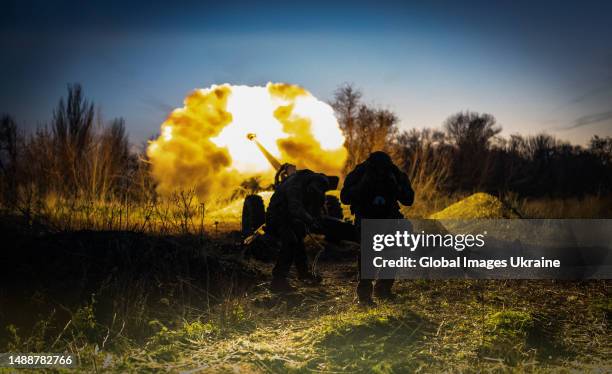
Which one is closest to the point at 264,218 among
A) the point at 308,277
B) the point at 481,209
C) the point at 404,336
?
the point at 308,277

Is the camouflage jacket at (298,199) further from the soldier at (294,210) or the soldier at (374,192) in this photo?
the soldier at (374,192)

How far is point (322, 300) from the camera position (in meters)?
5.76

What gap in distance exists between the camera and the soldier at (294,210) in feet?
18.2

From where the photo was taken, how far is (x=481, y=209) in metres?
10.3

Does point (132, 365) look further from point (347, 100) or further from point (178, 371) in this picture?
point (347, 100)

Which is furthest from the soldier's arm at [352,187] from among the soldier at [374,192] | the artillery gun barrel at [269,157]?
the artillery gun barrel at [269,157]

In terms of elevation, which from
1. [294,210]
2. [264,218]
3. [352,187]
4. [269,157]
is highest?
[269,157]

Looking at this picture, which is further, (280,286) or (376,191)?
(280,286)

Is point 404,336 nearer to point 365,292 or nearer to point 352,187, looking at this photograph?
point 365,292

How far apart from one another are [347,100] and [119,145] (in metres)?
12.4

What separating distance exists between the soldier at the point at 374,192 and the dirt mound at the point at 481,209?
552cm

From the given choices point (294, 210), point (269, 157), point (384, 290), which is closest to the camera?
point (384, 290)

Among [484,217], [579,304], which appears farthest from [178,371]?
[484,217]

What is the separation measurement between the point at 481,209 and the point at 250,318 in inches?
274
